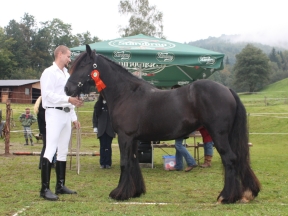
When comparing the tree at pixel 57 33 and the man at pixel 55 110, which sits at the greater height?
the tree at pixel 57 33

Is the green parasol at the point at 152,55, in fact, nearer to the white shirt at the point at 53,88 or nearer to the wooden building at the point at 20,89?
the white shirt at the point at 53,88

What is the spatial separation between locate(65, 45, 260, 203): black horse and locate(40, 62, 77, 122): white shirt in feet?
0.61

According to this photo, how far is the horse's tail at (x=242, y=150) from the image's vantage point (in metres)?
4.81

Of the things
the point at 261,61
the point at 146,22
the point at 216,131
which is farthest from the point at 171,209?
the point at 261,61

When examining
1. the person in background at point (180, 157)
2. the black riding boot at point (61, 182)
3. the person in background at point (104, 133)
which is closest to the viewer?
the black riding boot at point (61, 182)

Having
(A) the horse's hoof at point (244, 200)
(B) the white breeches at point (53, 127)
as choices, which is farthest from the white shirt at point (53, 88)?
(A) the horse's hoof at point (244, 200)

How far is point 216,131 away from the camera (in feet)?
15.5

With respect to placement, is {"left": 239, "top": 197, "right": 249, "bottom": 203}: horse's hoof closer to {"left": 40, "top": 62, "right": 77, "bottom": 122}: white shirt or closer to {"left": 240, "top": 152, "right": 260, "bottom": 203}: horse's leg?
{"left": 240, "top": 152, "right": 260, "bottom": 203}: horse's leg

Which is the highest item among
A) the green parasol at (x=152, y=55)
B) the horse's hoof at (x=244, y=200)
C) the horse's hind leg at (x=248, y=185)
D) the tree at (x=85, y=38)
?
the tree at (x=85, y=38)

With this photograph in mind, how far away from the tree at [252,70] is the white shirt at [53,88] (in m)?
63.3

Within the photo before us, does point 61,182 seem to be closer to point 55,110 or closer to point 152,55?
point 55,110

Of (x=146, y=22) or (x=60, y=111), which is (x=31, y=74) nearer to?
(x=146, y=22)

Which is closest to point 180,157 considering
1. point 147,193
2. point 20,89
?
point 147,193

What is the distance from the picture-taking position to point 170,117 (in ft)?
16.1
